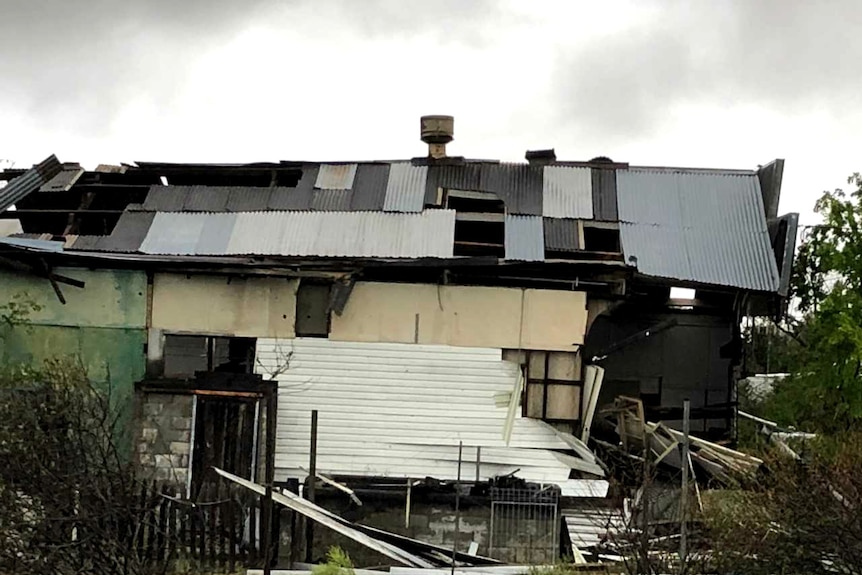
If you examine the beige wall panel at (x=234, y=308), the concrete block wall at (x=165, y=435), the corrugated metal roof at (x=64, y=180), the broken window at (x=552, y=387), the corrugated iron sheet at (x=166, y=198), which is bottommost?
the concrete block wall at (x=165, y=435)

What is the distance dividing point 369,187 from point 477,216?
2109 mm

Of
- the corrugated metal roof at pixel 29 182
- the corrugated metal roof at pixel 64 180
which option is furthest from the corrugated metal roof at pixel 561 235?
the corrugated metal roof at pixel 29 182

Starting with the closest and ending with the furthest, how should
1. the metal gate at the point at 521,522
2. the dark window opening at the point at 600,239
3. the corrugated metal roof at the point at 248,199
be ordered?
the metal gate at the point at 521,522 < the dark window opening at the point at 600,239 < the corrugated metal roof at the point at 248,199

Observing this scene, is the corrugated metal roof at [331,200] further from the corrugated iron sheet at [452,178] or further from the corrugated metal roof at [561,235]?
the corrugated metal roof at [561,235]

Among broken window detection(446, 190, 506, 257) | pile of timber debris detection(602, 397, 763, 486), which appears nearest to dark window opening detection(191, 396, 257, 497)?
broken window detection(446, 190, 506, 257)

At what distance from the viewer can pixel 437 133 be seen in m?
16.3

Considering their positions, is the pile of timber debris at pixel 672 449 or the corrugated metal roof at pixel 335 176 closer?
the pile of timber debris at pixel 672 449

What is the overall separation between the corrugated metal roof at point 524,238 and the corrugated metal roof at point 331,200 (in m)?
2.88

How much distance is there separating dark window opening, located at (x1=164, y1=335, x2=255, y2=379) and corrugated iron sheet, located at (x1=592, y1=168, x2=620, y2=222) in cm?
634

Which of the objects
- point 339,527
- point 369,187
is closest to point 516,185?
point 369,187

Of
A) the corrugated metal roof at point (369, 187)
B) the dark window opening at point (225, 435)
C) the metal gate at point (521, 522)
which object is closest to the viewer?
the metal gate at point (521, 522)

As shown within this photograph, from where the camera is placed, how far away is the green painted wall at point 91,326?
14.0 metres

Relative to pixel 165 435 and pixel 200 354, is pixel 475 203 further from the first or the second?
pixel 165 435

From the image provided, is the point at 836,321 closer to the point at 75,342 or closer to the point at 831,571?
the point at 831,571
